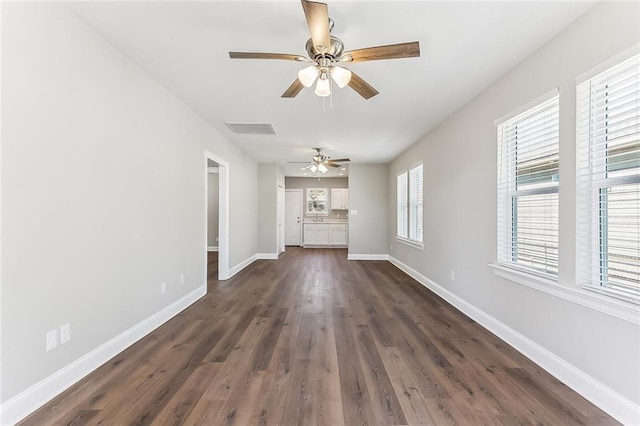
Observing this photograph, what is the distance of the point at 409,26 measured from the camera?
6.63 feet

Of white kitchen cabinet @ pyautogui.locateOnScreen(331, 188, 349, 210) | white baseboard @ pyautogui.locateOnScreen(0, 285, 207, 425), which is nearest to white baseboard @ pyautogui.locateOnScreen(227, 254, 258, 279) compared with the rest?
white baseboard @ pyautogui.locateOnScreen(0, 285, 207, 425)

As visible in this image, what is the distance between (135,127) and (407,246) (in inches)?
195

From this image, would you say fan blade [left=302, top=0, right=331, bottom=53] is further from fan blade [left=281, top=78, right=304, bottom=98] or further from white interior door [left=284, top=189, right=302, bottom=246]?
white interior door [left=284, top=189, right=302, bottom=246]

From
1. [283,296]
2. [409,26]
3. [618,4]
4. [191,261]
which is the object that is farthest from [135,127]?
[618,4]

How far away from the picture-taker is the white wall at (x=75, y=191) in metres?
1.59

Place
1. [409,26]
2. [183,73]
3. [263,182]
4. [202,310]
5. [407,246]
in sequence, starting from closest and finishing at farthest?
[409,26]
[183,73]
[202,310]
[407,246]
[263,182]

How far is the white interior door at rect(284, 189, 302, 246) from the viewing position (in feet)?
33.4

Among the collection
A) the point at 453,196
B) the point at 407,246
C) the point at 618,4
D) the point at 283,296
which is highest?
the point at 618,4

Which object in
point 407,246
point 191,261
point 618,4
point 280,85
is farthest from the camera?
point 407,246

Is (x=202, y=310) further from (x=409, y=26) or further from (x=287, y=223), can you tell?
(x=287, y=223)

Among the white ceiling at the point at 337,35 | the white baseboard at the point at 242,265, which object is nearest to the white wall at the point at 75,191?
the white ceiling at the point at 337,35

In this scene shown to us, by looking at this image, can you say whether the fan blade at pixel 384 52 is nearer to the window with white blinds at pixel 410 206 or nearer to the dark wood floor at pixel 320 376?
the dark wood floor at pixel 320 376

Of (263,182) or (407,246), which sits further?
(263,182)

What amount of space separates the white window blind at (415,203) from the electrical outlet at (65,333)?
488cm
